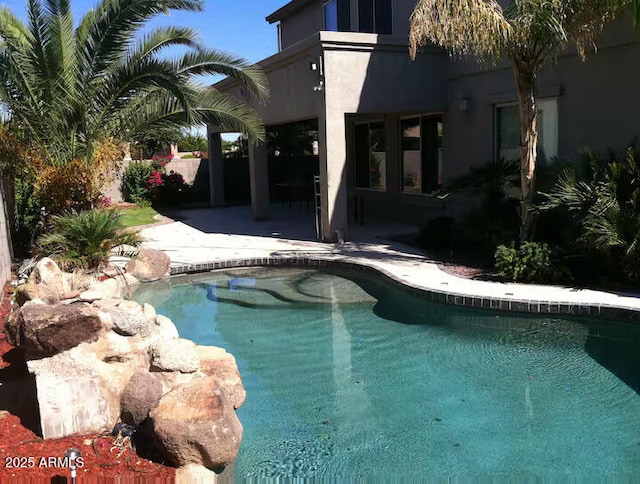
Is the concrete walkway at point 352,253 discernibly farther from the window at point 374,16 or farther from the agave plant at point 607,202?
the window at point 374,16

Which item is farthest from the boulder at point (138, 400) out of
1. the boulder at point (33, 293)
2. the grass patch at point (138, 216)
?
the grass patch at point (138, 216)

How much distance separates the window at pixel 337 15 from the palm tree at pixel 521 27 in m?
8.86

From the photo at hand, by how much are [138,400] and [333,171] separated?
9.08 metres

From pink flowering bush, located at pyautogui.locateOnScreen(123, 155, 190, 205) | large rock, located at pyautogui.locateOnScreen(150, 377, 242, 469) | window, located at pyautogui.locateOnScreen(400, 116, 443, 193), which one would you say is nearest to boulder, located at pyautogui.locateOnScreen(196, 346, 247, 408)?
large rock, located at pyautogui.locateOnScreen(150, 377, 242, 469)

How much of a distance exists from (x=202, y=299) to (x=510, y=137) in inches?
288

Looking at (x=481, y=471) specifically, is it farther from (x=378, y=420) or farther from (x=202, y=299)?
(x=202, y=299)

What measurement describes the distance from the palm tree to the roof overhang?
1138 centimetres

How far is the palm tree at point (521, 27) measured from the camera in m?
8.59

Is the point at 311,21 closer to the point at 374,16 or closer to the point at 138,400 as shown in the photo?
the point at 374,16

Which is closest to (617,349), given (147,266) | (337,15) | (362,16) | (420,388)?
(420,388)

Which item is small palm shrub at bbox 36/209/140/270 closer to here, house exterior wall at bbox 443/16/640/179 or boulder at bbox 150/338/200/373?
boulder at bbox 150/338/200/373

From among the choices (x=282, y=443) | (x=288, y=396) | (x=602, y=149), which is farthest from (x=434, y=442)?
(x=602, y=149)

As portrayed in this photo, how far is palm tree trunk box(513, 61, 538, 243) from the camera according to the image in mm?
9391

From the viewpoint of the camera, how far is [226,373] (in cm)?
A: 554
